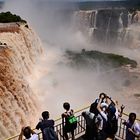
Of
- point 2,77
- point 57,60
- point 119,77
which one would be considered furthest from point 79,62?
point 2,77

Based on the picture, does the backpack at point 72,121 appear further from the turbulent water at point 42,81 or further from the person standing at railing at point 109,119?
the turbulent water at point 42,81

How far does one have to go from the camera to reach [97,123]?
8641 millimetres

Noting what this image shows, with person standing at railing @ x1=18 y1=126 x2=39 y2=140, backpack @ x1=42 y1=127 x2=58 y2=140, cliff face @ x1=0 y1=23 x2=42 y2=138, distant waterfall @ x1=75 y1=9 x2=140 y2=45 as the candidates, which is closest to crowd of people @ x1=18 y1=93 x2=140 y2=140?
backpack @ x1=42 y1=127 x2=58 y2=140

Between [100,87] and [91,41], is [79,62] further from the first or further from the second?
[91,41]

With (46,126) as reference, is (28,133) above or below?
above

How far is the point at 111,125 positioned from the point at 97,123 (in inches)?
15.4

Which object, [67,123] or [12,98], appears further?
[12,98]

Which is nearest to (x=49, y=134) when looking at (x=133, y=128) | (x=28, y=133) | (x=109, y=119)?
(x=28, y=133)

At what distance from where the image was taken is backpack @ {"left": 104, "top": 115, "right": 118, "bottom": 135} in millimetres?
8520

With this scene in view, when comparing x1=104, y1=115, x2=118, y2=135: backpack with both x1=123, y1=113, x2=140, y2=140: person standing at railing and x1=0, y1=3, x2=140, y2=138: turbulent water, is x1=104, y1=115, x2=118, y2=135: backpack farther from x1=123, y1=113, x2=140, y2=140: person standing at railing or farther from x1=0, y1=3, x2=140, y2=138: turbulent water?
x1=0, y1=3, x2=140, y2=138: turbulent water

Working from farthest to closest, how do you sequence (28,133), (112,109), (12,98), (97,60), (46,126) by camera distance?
(97,60), (12,98), (112,109), (46,126), (28,133)

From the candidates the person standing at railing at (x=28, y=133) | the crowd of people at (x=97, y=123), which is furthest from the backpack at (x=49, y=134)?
the person standing at railing at (x=28, y=133)

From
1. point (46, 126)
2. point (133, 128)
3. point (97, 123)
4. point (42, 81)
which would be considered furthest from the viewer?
point (42, 81)

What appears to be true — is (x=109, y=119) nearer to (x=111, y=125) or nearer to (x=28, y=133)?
(x=111, y=125)
